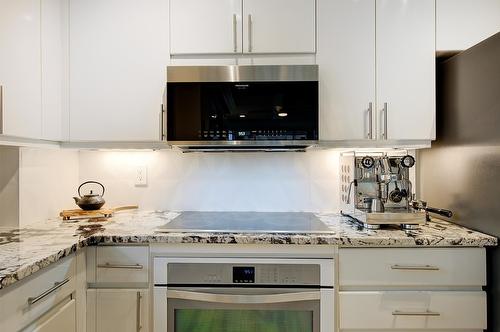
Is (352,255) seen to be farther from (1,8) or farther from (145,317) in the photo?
(1,8)

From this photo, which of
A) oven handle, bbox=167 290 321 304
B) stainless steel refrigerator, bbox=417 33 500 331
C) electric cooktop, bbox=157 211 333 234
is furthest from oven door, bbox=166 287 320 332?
stainless steel refrigerator, bbox=417 33 500 331

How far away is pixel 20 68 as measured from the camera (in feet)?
4.31

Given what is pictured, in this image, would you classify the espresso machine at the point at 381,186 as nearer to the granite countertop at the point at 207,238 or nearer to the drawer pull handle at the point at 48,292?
the granite countertop at the point at 207,238

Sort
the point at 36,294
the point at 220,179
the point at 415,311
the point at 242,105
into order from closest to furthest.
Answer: the point at 36,294, the point at 415,311, the point at 242,105, the point at 220,179

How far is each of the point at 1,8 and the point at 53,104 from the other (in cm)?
46

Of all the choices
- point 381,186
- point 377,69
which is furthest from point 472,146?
point 377,69

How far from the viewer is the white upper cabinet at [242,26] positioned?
160 centimetres

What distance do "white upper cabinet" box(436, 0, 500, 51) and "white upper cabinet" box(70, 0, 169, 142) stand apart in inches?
53.0

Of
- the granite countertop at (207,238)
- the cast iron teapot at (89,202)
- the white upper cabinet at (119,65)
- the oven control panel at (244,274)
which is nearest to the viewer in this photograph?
the granite countertop at (207,238)

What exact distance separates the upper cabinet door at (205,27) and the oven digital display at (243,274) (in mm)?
1025

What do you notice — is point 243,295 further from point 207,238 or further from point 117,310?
point 117,310

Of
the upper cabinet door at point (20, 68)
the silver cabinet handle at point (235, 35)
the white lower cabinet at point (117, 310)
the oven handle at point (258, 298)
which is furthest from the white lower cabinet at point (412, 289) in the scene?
the upper cabinet door at point (20, 68)

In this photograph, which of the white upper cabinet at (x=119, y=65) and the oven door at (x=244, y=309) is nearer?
the oven door at (x=244, y=309)

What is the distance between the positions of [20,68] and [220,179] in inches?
42.6
